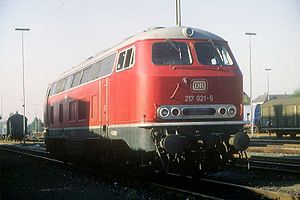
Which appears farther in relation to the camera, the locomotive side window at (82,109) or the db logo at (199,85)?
the locomotive side window at (82,109)

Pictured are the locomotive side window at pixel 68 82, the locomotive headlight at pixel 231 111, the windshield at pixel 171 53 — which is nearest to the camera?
the locomotive headlight at pixel 231 111

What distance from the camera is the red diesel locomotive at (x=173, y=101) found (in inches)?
388

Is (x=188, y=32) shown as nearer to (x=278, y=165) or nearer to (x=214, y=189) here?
(x=214, y=189)

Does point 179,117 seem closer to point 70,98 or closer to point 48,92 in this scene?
point 70,98

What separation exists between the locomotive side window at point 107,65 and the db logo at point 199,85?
2.84 metres

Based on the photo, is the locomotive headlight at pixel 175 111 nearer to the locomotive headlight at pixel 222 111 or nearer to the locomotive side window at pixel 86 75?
the locomotive headlight at pixel 222 111

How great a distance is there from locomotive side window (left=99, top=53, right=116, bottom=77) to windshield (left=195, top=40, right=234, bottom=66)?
8.23 feet

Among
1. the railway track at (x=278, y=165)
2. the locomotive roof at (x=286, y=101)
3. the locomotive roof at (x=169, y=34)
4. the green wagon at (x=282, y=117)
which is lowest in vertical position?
the railway track at (x=278, y=165)

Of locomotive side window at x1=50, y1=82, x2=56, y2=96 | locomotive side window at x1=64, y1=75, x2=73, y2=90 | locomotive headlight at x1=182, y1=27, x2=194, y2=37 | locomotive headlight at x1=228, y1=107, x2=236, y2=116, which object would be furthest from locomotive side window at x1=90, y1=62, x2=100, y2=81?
locomotive side window at x1=50, y1=82, x2=56, y2=96

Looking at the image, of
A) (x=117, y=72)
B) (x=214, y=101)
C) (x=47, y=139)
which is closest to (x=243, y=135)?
(x=214, y=101)

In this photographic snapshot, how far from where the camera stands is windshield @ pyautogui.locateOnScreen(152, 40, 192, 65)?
10.6 metres

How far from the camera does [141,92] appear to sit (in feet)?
33.6

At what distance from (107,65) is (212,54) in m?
3.17

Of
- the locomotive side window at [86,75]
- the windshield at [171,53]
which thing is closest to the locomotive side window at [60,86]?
the locomotive side window at [86,75]
